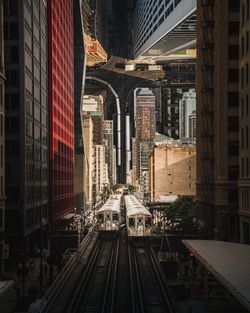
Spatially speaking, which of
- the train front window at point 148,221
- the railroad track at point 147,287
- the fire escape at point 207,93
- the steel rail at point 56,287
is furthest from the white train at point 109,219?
the steel rail at point 56,287

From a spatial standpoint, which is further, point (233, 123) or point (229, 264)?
point (233, 123)

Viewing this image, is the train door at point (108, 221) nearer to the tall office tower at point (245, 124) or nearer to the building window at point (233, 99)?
the building window at point (233, 99)

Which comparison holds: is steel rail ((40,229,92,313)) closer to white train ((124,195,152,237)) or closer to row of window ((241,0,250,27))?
white train ((124,195,152,237))

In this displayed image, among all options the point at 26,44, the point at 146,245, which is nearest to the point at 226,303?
the point at 26,44

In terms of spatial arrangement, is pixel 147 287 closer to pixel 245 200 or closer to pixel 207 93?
pixel 245 200

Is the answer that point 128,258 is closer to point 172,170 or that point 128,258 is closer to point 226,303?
point 226,303

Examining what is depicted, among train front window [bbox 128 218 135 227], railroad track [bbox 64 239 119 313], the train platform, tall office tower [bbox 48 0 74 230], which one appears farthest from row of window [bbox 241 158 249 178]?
tall office tower [bbox 48 0 74 230]

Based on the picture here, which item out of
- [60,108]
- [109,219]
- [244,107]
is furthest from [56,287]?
[60,108]
